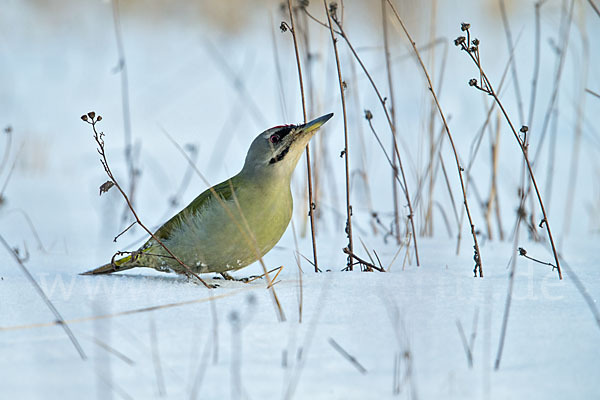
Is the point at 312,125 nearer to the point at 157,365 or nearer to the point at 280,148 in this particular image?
the point at 280,148

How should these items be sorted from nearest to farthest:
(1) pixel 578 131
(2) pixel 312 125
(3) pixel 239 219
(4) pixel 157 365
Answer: (4) pixel 157 365, (3) pixel 239 219, (2) pixel 312 125, (1) pixel 578 131

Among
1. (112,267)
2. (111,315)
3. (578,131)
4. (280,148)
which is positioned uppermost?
(578,131)

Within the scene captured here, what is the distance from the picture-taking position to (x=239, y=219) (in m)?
3.08

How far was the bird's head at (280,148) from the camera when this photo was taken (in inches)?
128

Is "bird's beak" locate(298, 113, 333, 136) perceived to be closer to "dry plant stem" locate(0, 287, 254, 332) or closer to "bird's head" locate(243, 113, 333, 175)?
"bird's head" locate(243, 113, 333, 175)

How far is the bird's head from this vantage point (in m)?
3.26

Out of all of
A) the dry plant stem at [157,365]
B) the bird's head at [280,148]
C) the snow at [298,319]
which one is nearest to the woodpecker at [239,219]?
the bird's head at [280,148]

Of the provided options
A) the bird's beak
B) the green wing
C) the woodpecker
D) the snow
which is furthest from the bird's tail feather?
the bird's beak

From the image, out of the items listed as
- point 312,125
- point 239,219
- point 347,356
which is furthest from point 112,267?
point 347,356

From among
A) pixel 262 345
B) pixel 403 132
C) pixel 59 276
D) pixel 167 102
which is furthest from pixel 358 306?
pixel 167 102

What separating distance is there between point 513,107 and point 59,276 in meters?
9.60

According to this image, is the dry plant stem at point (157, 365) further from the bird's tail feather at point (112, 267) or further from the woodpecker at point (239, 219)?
the bird's tail feather at point (112, 267)

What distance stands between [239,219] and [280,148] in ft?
1.46

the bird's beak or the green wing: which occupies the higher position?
the bird's beak
